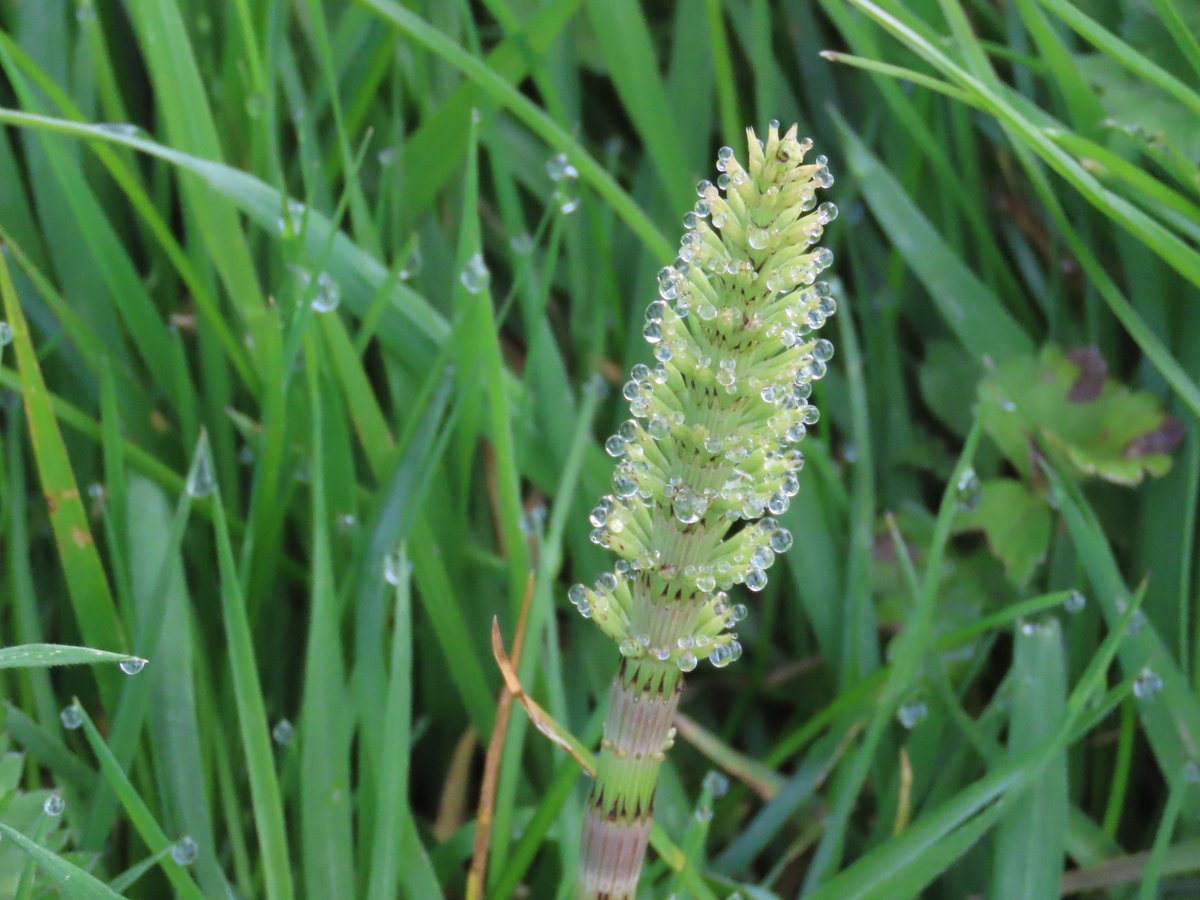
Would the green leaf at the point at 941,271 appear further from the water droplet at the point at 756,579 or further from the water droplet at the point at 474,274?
the water droplet at the point at 756,579

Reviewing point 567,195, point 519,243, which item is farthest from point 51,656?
point 567,195

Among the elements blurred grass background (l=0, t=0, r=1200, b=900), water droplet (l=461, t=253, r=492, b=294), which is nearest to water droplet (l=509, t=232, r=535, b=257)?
blurred grass background (l=0, t=0, r=1200, b=900)

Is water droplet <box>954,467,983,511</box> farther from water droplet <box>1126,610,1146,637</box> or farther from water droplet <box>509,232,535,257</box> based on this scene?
water droplet <box>509,232,535,257</box>

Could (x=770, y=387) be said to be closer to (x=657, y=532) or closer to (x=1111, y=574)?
(x=657, y=532)

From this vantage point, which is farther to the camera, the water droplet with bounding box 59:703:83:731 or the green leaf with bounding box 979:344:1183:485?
the green leaf with bounding box 979:344:1183:485

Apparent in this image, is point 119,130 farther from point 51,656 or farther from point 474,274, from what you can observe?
point 51,656

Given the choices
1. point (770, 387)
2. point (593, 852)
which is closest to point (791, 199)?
point (770, 387)
